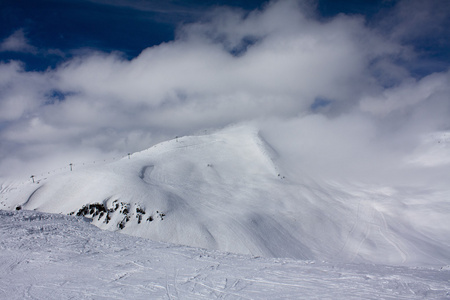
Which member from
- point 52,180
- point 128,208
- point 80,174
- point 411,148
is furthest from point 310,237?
point 411,148

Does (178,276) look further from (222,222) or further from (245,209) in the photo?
(245,209)

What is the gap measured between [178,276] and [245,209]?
120 feet

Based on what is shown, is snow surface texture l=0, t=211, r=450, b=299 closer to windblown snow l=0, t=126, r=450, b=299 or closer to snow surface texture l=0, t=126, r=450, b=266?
windblown snow l=0, t=126, r=450, b=299

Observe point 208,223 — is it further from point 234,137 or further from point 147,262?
point 234,137

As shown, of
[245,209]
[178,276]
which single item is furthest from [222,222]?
[178,276]

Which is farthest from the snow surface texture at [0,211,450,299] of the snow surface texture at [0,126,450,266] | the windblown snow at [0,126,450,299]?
the snow surface texture at [0,126,450,266]

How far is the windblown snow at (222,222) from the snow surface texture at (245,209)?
0.62ft

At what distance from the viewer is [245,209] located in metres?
46.6

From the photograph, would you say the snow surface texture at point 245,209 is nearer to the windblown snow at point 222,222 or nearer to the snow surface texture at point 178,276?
the windblown snow at point 222,222

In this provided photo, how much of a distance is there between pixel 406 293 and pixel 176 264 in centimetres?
874

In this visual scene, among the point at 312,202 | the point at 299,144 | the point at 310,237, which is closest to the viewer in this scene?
the point at 310,237

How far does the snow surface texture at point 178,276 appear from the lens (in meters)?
9.12

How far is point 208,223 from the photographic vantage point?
39.8 meters

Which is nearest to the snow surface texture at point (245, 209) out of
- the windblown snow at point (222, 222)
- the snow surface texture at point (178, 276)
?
the windblown snow at point (222, 222)
